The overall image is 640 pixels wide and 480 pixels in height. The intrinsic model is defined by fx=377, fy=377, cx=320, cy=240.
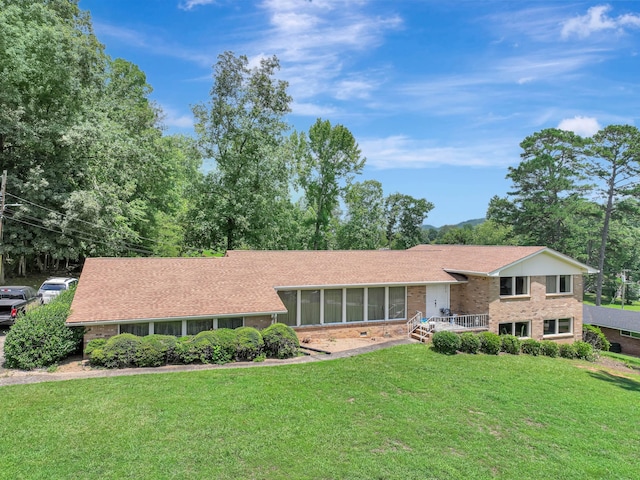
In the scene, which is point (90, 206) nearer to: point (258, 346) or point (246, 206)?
point (246, 206)

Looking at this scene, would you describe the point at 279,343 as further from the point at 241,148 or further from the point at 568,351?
the point at 241,148

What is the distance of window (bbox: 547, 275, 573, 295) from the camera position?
2078 centimetres

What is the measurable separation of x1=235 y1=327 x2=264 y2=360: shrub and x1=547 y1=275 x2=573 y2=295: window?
1639 centimetres

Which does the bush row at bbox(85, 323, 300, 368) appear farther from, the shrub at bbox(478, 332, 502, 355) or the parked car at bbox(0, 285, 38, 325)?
the shrub at bbox(478, 332, 502, 355)

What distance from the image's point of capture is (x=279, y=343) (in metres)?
13.8

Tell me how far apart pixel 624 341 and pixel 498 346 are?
53.2ft

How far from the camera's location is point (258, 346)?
13.5 m

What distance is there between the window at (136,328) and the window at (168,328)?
11.5 inches

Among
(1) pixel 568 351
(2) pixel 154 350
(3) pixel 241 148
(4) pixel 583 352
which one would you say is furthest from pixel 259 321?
(3) pixel 241 148

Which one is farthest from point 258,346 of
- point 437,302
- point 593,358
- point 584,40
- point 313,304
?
point 584,40

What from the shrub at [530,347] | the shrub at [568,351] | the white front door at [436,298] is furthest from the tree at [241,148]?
the shrub at [568,351]

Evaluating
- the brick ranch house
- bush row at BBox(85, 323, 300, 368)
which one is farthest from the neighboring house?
bush row at BBox(85, 323, 300, 368)

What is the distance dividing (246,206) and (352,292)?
14434mm

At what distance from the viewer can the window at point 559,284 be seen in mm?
20781
